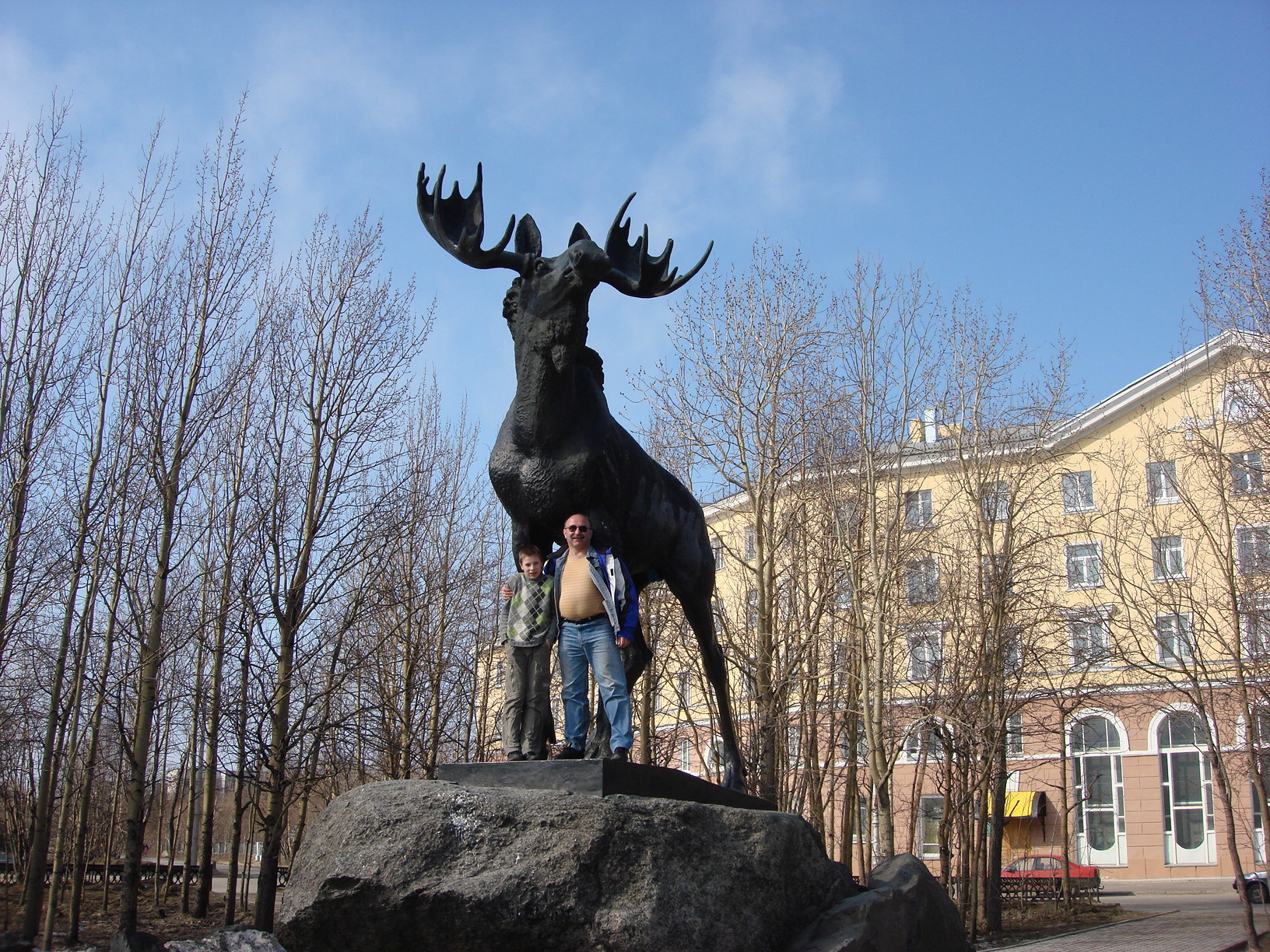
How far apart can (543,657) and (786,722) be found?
1380 cm

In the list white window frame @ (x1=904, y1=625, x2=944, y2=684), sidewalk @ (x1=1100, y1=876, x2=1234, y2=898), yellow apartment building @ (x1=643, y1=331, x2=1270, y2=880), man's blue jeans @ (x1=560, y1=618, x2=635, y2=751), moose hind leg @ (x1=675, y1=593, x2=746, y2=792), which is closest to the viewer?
man's blue jeans @ (x1=560, y1=618, x2=635, y2=751)

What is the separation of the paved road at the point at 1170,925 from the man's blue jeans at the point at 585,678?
13.8 metres

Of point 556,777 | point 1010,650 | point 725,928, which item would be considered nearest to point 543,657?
point 556,777

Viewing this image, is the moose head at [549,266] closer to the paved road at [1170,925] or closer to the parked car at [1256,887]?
the paved road at [1170,925]

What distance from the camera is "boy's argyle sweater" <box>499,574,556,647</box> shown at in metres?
5.22

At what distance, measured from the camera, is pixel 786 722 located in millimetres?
18328

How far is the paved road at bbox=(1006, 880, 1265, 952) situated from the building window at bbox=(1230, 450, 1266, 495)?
22.0ft

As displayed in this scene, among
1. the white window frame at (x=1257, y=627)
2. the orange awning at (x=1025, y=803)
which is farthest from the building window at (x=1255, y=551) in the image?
the orange awning at (x=1025, y=803)

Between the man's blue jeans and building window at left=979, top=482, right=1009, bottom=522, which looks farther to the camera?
building window at left=979, top=482, right=1009, bottom=522

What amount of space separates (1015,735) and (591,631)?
78.0 feet

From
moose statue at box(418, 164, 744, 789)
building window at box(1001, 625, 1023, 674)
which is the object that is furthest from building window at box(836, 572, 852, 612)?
moose statue at box(418, 164, 744, 789)

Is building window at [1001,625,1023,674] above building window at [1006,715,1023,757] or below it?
above

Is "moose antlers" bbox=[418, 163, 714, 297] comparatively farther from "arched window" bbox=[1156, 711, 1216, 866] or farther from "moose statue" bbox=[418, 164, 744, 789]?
"arched window" bbox=[1156, 711, 1216, 866]

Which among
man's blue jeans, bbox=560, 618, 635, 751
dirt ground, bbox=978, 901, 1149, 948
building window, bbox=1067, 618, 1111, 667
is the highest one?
building window, bbox=1067, 618, 1111, 667
